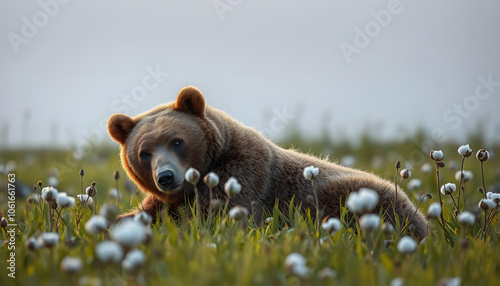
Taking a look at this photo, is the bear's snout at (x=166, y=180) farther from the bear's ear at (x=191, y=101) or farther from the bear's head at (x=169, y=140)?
the bear's ear at (x=191, y=101)

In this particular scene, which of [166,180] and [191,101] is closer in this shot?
[166,180]

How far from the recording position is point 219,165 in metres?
4.77

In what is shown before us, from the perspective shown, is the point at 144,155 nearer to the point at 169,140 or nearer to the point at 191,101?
the point at 169,140

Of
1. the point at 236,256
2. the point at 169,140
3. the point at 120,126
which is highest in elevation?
the point at 120,126

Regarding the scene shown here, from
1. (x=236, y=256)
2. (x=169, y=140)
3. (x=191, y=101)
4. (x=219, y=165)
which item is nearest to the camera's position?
(x=236, y=256)

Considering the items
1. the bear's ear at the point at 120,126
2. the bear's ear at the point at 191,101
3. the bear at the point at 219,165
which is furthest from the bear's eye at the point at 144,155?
the bear's ear at the point at 191,101

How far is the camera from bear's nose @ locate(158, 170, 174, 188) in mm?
4238

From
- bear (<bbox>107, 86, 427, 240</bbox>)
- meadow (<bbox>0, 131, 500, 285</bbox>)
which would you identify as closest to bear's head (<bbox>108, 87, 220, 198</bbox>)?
bear (<bbox>107, 86, 427, 240</bbox>)

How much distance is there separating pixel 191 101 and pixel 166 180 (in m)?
0.94

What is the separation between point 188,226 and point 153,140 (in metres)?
1.00

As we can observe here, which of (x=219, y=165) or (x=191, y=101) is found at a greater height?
(x=191, y=101)

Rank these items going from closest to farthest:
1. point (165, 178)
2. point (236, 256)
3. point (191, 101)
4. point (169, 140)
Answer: point (236, 256), point (165, 178), point (169, 140), point (191, 101)

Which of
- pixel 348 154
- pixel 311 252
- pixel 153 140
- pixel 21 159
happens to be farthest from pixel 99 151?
pixel 311 252

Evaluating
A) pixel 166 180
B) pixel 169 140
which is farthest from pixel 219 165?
pixel 166 180
